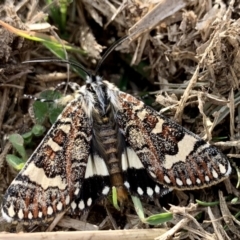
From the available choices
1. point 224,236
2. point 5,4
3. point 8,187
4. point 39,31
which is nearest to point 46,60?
point 39,31

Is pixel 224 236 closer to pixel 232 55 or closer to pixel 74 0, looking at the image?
pixel 232 55

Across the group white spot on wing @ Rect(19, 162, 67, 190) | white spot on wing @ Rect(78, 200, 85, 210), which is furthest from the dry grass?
white spot on wing @ Rect(19, 162, 67, 190)

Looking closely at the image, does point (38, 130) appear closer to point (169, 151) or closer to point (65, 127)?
point (65, 127)

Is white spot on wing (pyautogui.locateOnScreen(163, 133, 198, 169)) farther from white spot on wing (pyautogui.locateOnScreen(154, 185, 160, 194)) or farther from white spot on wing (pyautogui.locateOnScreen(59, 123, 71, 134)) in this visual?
white spot on wing (pyautogui.locateOnScreen(59, 123, 71, 134))

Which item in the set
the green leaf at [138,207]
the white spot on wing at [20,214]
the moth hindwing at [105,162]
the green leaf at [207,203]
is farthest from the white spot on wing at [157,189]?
the white spot on wing at [20,214]

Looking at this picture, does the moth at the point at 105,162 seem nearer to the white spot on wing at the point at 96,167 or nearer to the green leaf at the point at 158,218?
the white spot on wing at the point at 96,167

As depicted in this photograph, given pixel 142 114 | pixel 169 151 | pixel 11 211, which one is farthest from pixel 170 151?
pixel 11 211
